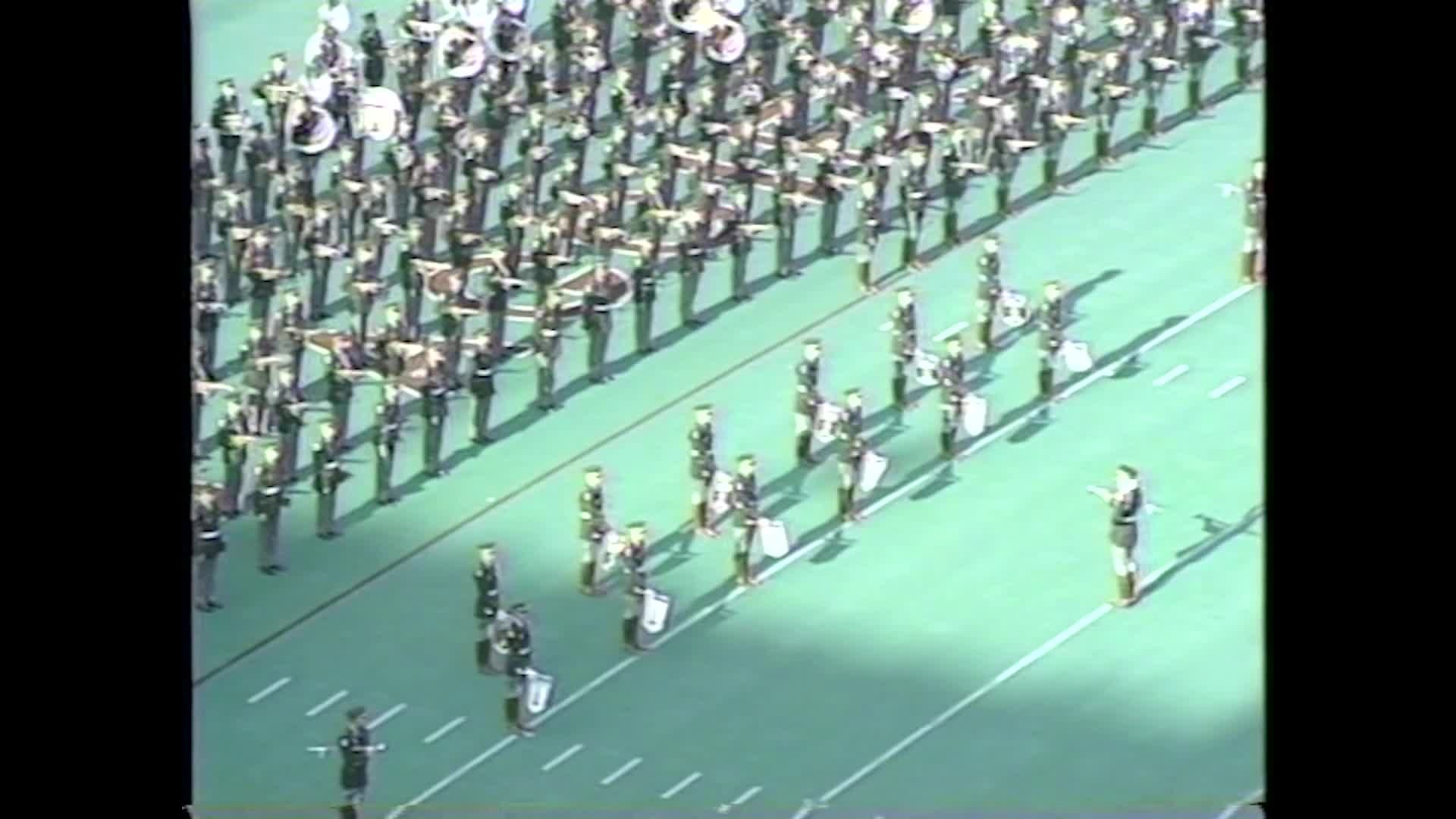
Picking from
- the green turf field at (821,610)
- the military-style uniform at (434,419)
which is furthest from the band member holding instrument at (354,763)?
the military-style uniform at (434,419)

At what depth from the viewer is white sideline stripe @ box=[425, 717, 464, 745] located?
40938 mm

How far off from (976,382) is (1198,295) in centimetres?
268

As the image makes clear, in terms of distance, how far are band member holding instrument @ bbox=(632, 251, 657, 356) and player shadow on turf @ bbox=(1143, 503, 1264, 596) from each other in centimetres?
546

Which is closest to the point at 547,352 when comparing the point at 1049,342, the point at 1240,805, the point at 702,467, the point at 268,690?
the point at 702,467

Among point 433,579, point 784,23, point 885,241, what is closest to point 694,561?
point 433,579

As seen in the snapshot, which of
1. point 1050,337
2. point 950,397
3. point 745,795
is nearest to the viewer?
point 745,795

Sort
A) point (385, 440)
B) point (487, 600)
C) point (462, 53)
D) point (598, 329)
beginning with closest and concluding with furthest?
point (487, 600)
point (385, 440)
point (598, 329)
point (462, 53)

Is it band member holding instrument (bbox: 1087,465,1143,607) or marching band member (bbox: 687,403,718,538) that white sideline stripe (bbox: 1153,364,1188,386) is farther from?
marching band member (bbox: 687,403,718,538)

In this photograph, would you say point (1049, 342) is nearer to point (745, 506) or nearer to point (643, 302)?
point (643, 302)

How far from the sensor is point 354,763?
1561 inches

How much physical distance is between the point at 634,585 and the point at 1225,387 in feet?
21.4

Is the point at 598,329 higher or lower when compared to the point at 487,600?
higher

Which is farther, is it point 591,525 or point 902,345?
point 902,345
